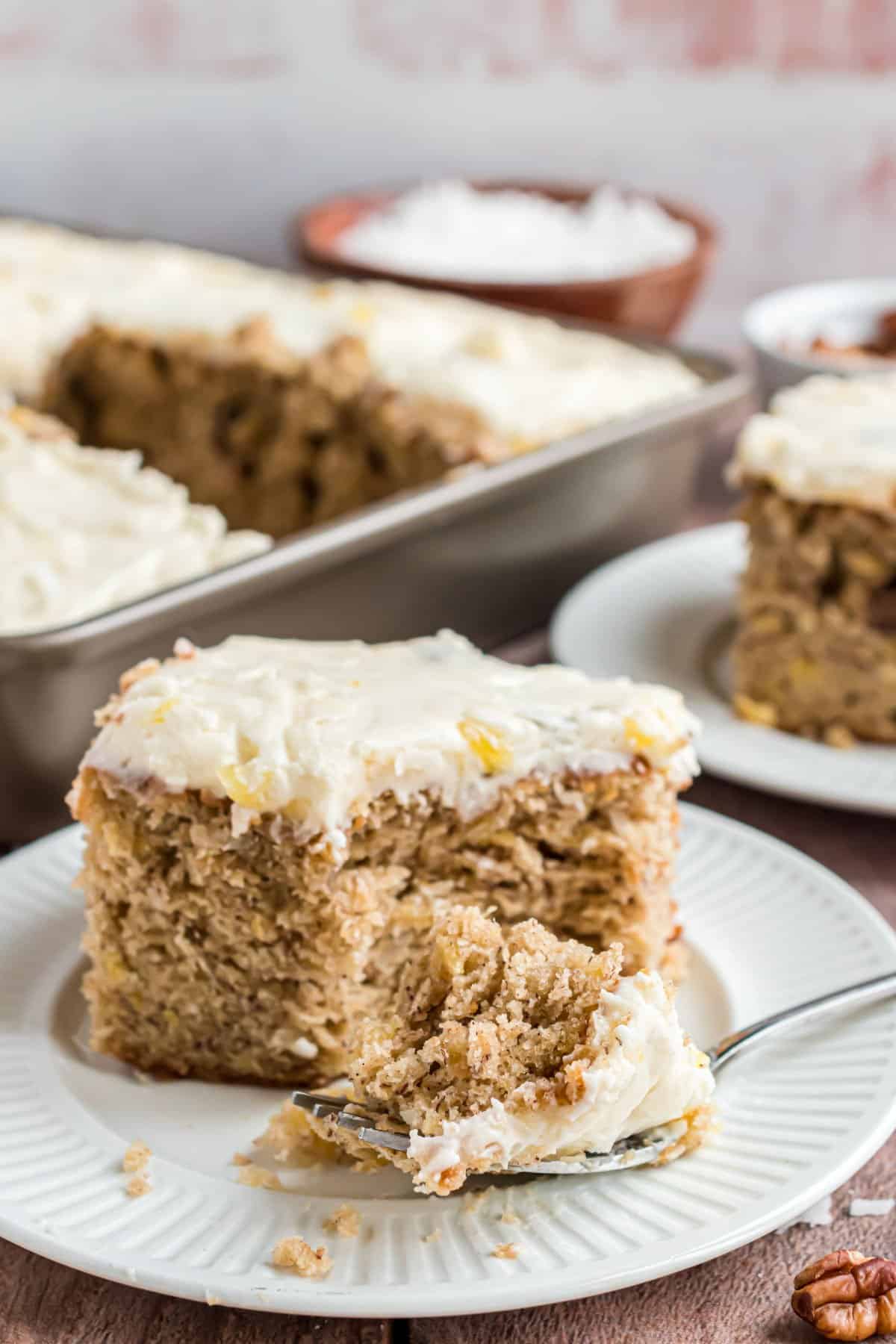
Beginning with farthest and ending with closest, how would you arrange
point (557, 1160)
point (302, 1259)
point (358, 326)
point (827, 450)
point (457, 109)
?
point (457, 109)
point (358, 326)
point (827, 450)
point (557, 1160)
point (302, 1259)

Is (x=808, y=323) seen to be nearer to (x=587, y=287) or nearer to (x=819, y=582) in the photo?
(x=587, y=287)

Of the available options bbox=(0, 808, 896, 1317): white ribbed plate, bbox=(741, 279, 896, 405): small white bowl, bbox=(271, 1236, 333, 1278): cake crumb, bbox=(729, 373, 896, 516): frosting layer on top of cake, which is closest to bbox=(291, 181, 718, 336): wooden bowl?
bbox=(741, 279, 896, 405): small white bowl

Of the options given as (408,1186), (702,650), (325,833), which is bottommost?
(702,650)

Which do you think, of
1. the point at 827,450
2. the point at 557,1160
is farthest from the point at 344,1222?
the point at 827,450

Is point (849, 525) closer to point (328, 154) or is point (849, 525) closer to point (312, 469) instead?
point (312, 469)

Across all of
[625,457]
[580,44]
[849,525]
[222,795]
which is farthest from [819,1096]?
[580,44]

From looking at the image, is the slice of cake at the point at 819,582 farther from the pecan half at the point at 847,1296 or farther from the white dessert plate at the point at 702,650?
the pecan half at the point at 847,1296
